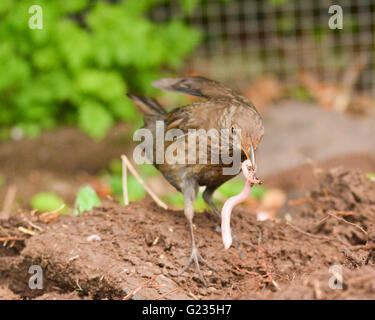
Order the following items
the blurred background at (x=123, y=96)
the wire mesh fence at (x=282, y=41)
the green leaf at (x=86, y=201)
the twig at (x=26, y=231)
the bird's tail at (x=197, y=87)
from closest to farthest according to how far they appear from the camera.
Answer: the twig at (x=26, y=231)
the bird's tail at (x=197, y=87)
the green leaf at (x=86, y=201)
the blurred background at (x=123, y=96)
the wire mesh fence at (x=282, y=41)

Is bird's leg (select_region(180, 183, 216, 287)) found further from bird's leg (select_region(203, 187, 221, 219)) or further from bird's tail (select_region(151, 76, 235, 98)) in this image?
bird's tail (select_region(151, 76, 235, 98))

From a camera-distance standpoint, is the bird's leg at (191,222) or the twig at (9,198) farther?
the twig at (9,198)

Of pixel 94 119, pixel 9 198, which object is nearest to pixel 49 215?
pixel 9 198

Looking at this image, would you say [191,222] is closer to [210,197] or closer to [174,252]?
[174,252]

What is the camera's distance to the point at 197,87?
3.75m

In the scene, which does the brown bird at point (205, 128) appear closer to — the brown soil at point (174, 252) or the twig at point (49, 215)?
the brown soil at point (174, 252)

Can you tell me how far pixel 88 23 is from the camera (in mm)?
7113

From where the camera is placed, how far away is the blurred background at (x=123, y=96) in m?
6.72

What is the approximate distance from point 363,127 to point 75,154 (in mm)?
3553

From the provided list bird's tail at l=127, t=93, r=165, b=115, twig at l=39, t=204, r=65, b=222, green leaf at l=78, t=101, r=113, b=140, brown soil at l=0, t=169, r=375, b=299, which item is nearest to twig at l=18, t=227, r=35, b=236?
brown soil at l=0, t=169, r=375, b=299

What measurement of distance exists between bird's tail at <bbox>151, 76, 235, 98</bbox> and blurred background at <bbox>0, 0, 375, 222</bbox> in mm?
2244

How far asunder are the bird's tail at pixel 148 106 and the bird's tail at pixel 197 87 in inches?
8.9
